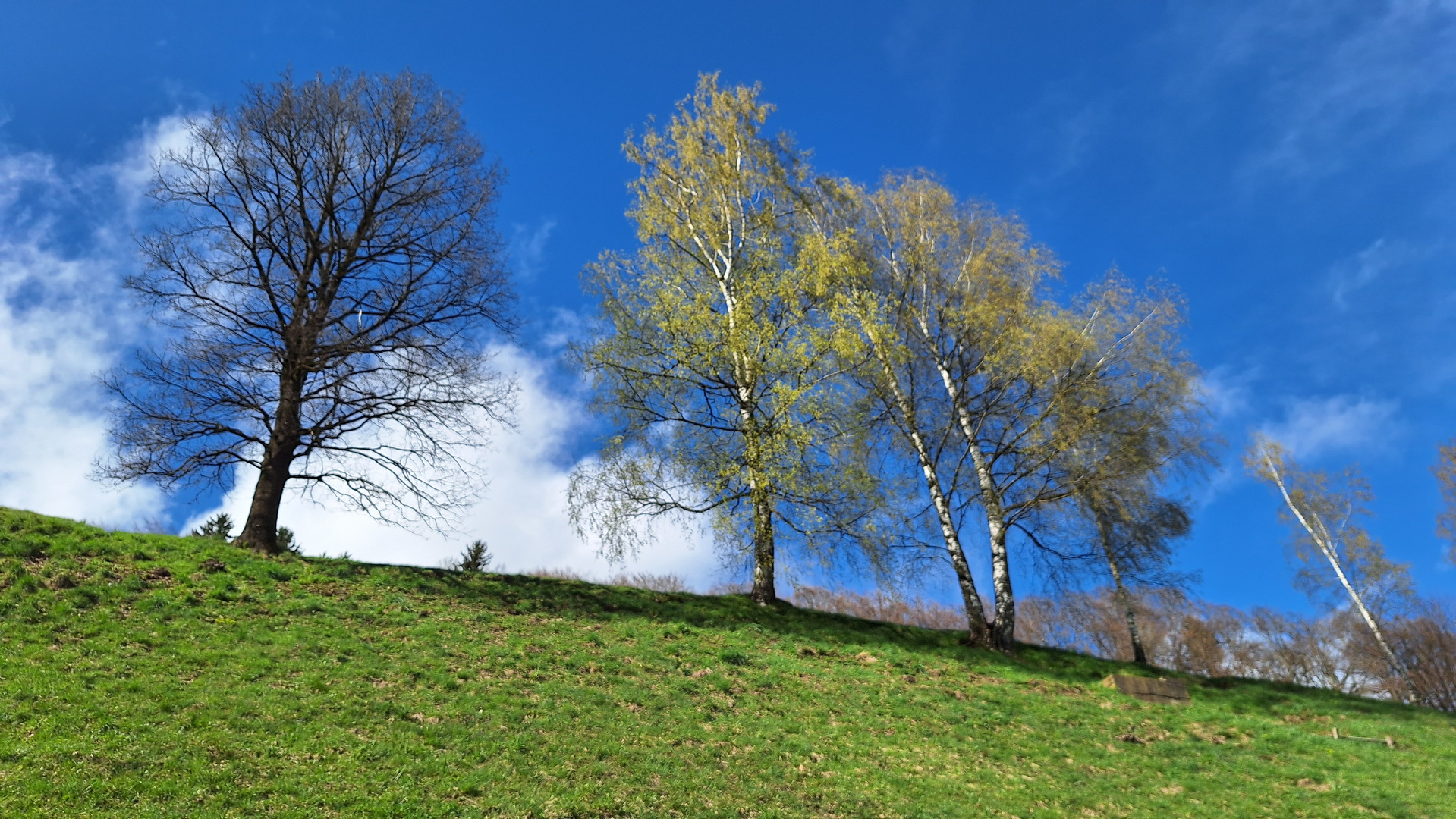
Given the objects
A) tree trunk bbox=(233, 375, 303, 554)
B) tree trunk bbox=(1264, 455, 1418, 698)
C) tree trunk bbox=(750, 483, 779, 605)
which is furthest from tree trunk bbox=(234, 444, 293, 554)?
tree trunk bbox=(1264, 455, 1418, 698)

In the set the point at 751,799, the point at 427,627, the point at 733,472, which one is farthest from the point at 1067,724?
the point at 427,627

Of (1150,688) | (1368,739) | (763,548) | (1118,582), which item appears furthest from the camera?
(1118,582)

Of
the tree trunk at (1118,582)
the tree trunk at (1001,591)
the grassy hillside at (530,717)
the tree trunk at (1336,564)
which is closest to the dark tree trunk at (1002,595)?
the tree trunk at (1001,591)

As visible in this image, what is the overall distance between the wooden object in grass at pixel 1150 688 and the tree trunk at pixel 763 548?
8.46 m

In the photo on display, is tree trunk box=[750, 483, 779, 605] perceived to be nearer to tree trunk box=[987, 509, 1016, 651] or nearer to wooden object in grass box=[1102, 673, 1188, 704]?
tree trunk box=[987, 509, 1016, 651]

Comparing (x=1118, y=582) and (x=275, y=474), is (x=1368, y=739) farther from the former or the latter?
(x=275, y=474)

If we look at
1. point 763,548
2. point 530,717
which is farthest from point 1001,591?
point 530,717

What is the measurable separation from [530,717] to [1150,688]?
14631mm

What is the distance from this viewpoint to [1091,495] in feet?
70.3

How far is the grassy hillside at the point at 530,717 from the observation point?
828cm

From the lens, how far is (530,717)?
1055 cm

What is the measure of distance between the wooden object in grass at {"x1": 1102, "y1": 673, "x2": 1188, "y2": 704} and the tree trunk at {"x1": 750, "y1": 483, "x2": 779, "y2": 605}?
8.46 metres

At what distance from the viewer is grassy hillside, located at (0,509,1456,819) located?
8.28 meters

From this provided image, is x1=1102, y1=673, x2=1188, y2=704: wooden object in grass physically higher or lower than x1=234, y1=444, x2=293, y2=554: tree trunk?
lower
